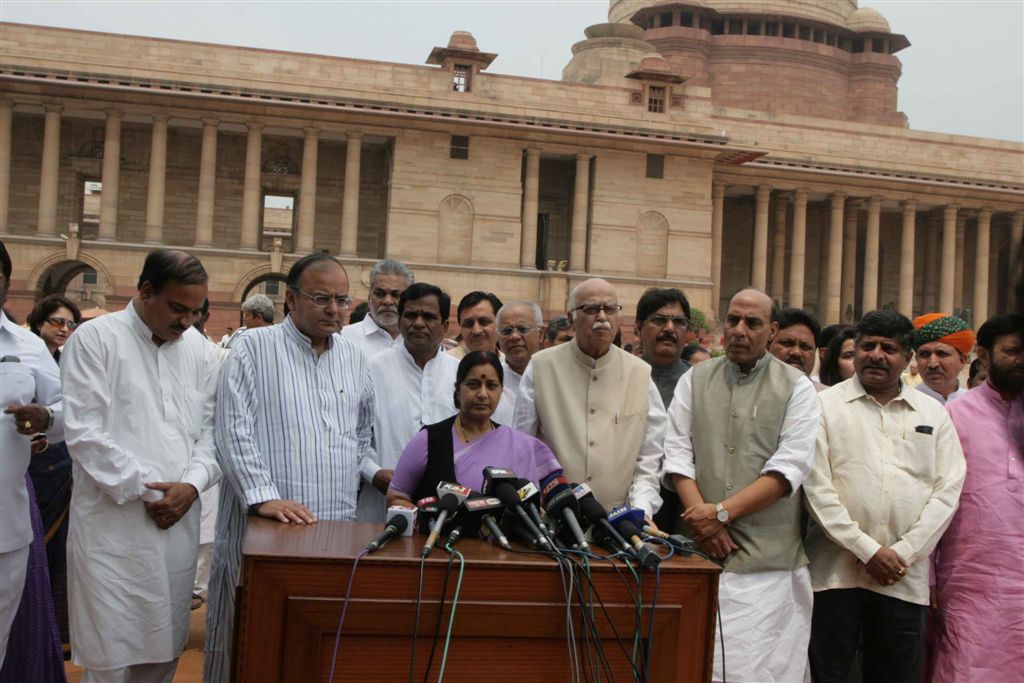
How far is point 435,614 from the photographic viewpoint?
2.81 m

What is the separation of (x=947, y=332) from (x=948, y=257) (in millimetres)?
33671

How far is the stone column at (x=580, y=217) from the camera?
102 feet

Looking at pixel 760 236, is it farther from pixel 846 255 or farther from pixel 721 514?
pixel 721 514

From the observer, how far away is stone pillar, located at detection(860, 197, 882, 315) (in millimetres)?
35375

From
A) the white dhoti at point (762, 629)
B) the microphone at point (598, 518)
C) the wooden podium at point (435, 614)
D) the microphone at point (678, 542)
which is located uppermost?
the microphone at point (598, 518)

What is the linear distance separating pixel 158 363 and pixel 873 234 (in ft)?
114

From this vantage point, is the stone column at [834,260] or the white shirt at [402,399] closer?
the white shirt at [402,399]

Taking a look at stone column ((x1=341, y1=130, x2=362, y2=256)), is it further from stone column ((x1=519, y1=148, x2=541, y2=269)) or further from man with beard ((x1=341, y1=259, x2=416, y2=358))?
man with beard ((x1=341, y1=259, x2=416, y2=358))

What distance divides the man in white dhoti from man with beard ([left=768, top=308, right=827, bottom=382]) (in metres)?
3.43

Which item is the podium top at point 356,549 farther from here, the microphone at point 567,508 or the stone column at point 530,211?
the stone column at point 530,211

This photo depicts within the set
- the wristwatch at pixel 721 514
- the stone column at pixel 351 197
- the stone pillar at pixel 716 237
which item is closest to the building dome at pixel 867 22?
the stone pillar at pixel 716 237

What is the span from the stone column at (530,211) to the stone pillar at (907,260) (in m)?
14.7

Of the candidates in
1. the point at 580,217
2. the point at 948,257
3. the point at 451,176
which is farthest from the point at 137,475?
the point at 948,257

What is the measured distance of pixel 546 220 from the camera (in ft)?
109
